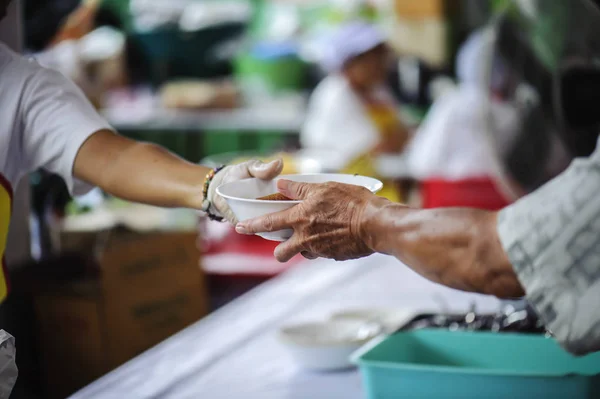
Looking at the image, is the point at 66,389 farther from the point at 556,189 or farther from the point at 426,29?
the point at 426,29

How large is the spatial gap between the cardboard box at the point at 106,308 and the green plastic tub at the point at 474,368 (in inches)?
47.1

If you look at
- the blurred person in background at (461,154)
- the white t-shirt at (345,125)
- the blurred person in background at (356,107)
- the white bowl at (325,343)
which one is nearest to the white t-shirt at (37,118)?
the white bowl at (325,343)

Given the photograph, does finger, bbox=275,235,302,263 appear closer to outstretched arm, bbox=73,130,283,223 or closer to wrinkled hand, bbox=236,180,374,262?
wrinkled hand, bbox=236,180,374,262

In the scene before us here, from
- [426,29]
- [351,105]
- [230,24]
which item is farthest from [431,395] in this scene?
[230,24]

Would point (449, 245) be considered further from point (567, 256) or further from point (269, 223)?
point (269, 223)

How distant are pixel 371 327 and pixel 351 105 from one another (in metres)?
3.05

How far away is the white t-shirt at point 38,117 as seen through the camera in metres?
1.41

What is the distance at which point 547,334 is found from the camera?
56.9 inches

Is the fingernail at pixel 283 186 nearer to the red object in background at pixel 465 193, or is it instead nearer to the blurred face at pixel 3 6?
the blurred face at pixel 3 6

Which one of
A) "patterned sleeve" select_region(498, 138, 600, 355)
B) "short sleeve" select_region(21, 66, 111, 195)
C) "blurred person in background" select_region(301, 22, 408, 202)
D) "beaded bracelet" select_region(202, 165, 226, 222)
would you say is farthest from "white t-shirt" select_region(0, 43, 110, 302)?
"blurred person in background" select_region(301, 22, 408, 202)

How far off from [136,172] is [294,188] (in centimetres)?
39

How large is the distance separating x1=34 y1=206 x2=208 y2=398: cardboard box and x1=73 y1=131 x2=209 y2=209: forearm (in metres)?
0.94

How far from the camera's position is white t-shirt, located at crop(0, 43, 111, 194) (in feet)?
4.62


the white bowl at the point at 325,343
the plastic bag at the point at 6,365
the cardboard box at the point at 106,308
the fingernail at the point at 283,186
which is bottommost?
the cardboard box at the point at 106,308
